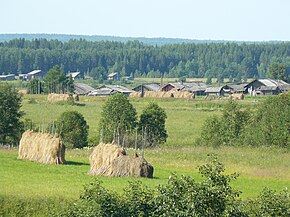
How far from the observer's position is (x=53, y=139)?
145 feet

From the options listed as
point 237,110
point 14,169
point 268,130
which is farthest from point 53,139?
point 237,110

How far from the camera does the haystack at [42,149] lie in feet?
145

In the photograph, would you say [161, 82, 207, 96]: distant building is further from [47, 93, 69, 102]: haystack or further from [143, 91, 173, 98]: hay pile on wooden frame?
[47, 93, 69, 102]: haystack

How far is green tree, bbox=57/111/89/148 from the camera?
5491 centimetres

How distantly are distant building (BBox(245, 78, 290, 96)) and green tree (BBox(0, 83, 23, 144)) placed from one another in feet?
249

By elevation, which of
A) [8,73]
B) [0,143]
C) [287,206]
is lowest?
[8,73]

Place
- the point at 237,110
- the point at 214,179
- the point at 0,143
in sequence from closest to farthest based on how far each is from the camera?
the point at 214,179
the point at 0,143
the point at 237,110

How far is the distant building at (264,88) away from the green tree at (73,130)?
74.4m

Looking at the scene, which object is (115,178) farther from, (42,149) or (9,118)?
(9,118)

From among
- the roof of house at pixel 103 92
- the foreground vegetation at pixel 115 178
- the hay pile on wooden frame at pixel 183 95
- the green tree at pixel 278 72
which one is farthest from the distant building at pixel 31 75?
the foreground vegetation at pixel 115 178

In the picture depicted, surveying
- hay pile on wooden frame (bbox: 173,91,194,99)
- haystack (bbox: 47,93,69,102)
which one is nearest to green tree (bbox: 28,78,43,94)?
haystack (bbox: 47,93,69,102)

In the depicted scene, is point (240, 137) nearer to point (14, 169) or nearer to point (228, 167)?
point (228, 167)

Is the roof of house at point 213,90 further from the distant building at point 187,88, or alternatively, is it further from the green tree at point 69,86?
the green tree at point 69,86

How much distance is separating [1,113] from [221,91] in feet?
245
